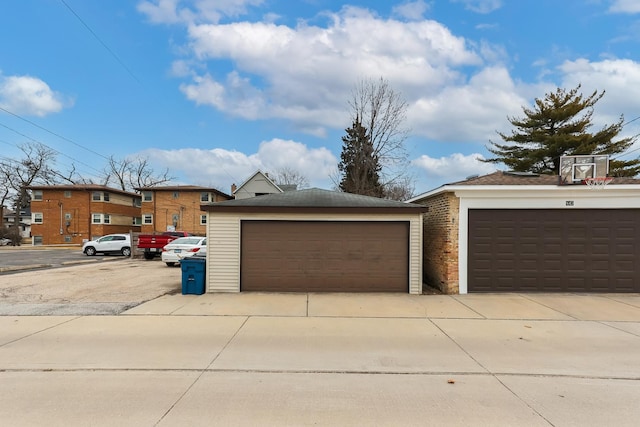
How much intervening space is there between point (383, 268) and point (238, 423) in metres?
7.06

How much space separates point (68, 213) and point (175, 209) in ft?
39.7

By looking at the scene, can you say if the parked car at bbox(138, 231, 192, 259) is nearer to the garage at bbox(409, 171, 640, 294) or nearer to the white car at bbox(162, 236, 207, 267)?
the white car at bbox(162, 236, 207, 267)

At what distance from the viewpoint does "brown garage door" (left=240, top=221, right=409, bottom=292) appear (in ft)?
32.4

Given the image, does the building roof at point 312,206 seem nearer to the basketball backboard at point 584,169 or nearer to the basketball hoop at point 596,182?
the basketball backboard at point 584,169

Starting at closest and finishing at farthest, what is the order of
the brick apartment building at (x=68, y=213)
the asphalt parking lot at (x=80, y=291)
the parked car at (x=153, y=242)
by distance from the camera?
1. the asphalt parking lot at (x=80, y=291)
2. the parked car at (x=153, y=242)
3. the brick apartment building at (x=68, y=213)

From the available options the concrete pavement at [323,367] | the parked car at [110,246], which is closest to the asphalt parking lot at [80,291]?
the concrete pavement at [323,367]

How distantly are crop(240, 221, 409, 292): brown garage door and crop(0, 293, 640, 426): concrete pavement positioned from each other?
1.97 meters

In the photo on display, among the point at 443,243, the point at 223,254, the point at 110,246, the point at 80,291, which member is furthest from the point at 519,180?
the point at 110,246

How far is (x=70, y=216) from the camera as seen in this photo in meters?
39.7

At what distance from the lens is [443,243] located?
10.3 metres

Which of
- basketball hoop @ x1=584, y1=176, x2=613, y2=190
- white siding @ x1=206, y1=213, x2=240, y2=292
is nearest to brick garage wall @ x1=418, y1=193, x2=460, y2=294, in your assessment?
basketball hoop @ x1=584, y1=176, x2=613, y2=190

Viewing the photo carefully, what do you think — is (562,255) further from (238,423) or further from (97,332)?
(97,332)

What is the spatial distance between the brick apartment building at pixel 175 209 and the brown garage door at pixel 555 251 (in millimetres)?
33050

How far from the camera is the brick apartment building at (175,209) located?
38.8 metres
